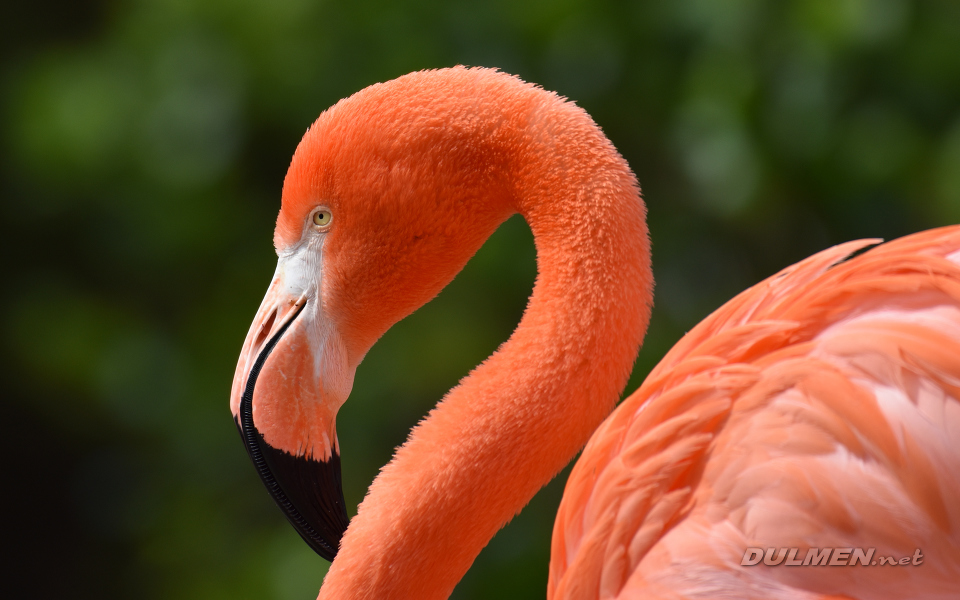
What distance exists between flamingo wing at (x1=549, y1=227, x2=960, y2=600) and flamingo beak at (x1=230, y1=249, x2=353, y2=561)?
0.33 meters

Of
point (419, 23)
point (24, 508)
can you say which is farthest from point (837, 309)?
point (24, 508)

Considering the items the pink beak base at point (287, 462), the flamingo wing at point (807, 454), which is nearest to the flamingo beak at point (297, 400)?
the pink beak base at point (287, 462)

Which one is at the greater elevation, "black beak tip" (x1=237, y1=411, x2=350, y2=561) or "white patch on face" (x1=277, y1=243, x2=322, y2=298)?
"white patch on face" (x1=277, y1=243, x2=322, y2=298)

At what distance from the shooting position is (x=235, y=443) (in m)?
3.03

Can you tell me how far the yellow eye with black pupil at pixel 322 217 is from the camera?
109cm

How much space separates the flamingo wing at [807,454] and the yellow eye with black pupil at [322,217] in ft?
1.55

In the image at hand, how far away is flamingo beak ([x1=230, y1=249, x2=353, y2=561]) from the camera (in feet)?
3.41

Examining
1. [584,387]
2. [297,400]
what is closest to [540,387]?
[584,387]

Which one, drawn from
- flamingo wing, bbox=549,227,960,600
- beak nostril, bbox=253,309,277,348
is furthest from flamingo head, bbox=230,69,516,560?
flamingo wing, bbox=549,227,960,600

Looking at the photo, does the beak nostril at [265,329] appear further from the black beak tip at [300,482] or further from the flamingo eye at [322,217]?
the flamingo eye at [322,217]

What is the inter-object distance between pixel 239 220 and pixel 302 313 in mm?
2038

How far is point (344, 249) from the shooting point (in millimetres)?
1086

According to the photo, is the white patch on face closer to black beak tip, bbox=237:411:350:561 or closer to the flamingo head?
the flamingo head

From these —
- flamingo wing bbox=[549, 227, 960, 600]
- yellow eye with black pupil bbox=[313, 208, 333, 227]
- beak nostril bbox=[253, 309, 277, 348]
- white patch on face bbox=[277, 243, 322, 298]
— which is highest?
yellow eye with black pupil bbox=[313, 208, 333, 227]
